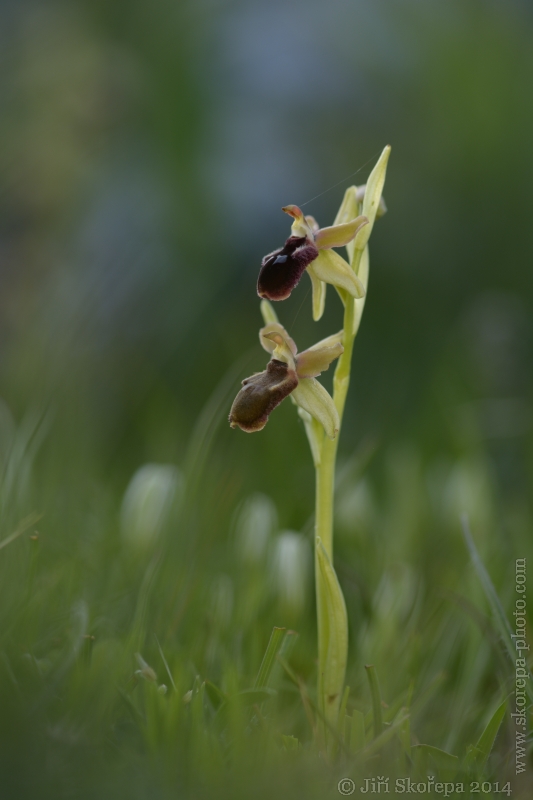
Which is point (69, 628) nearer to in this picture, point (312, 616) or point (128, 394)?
point (312, 616)

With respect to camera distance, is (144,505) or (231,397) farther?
(144,505)

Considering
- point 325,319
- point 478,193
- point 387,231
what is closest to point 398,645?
point 325,319

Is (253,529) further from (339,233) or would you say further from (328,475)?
(339,233)

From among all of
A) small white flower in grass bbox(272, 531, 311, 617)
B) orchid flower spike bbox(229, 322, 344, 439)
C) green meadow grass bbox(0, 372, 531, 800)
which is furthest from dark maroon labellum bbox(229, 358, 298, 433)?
small white flower in grass bbox(272, 531, 311, 617)

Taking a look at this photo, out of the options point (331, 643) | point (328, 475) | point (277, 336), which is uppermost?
point (277, 336)

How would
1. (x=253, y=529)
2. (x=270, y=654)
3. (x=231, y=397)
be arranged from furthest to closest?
(x=253, y=529) → (x=231, y=397) → (x=270, y=654)

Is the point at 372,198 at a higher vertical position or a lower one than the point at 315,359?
higher

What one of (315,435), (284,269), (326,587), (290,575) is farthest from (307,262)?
(290,575)

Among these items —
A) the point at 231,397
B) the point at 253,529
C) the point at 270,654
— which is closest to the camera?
the point at 270,654
